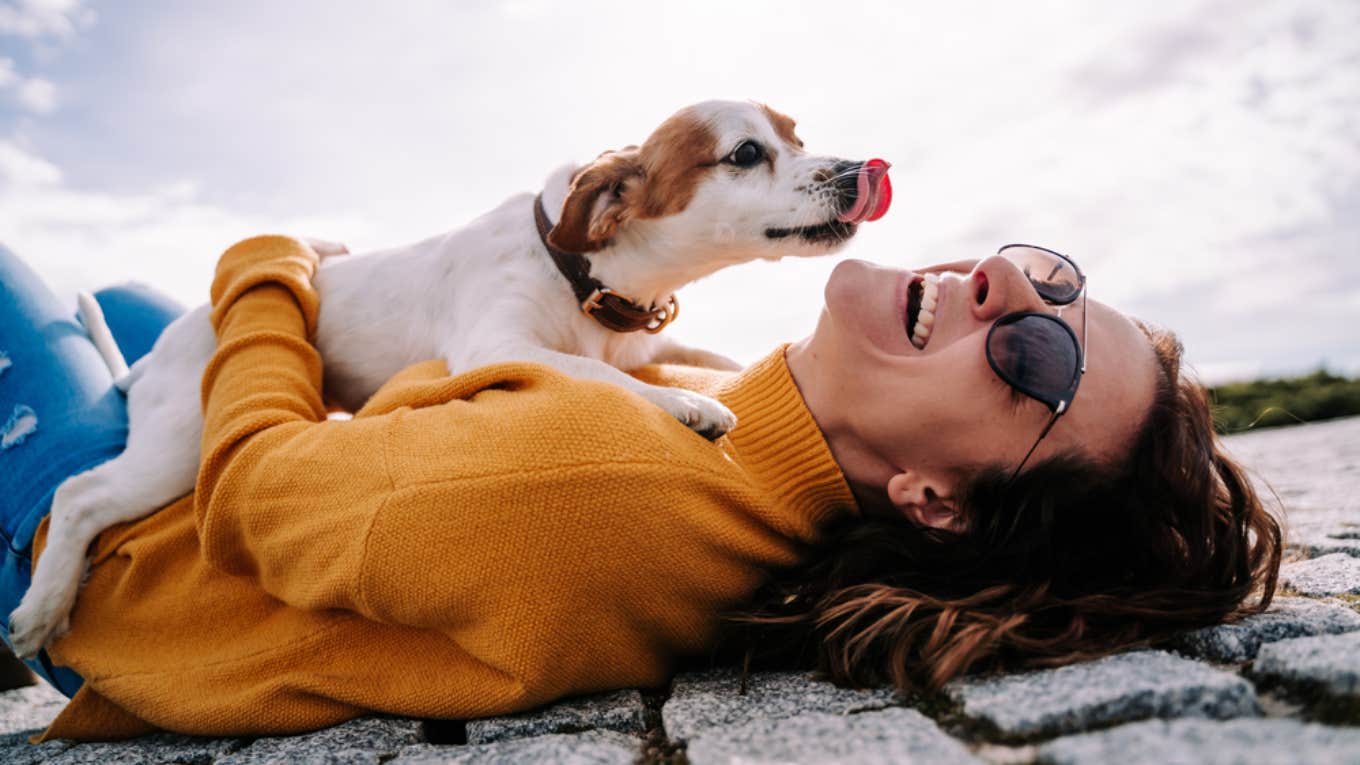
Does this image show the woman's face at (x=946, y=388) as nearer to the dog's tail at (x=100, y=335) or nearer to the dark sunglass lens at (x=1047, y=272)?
the dark sunglass lens at (x=1047, y=272)

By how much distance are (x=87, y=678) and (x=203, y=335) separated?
3.56ft

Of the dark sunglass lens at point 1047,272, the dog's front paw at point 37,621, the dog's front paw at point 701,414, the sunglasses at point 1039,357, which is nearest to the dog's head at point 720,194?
the dark sunglass lens at point 1047,272

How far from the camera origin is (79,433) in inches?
101

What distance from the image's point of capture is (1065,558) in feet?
5.91

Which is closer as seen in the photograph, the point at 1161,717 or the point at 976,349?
the point at 1161,717

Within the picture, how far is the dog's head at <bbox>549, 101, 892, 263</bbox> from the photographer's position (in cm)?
266

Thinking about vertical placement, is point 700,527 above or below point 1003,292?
below

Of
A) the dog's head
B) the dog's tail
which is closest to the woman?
the dog's head

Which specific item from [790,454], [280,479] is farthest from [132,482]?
[790,454]

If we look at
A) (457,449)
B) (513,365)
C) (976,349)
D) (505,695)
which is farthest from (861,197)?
(505,695)

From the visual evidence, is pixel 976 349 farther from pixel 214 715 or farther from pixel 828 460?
pixel 214 715

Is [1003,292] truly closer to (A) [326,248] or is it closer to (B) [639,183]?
(B) [639,183]

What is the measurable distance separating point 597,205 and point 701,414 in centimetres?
100

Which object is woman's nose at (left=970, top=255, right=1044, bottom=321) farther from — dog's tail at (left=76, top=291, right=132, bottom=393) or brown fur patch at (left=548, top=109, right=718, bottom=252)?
dog's tail at (left=76, top=291, right=132, bottom=393)
